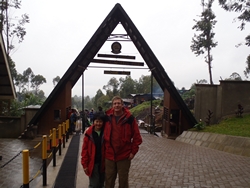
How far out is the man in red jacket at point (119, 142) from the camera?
3691mm

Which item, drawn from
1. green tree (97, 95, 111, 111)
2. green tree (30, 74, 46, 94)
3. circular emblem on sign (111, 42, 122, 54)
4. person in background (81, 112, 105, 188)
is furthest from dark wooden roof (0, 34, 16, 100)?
green tree (30, 74, 46, 94)

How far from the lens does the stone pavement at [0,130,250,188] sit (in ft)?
17.5

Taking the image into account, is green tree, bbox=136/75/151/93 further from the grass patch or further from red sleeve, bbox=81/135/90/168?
red sleeve, bbox=81/135/90/168

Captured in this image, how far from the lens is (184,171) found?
633 centimetres

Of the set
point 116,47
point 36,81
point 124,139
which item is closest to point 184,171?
point 124,139

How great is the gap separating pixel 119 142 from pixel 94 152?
16.9 inches

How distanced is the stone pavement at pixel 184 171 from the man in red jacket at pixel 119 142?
163 cm

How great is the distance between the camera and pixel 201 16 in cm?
2958

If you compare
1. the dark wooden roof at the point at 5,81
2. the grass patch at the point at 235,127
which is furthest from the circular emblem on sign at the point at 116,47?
the grass patch at the point at 235,127

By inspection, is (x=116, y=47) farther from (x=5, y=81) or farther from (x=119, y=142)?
(x=119, y=142)

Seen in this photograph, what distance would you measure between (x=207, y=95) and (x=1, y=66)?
11308 millimetres

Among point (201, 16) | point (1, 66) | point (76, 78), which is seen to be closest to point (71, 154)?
point (1, 66)

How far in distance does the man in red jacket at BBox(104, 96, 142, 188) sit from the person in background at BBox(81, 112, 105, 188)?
0.11m

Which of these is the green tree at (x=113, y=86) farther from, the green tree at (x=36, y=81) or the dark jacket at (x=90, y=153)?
the dark jacket at (x=90, y=153)
